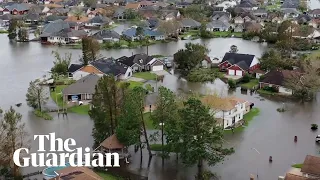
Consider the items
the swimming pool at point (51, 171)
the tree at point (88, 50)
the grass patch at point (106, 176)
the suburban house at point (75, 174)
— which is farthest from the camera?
the tree at point (88, 50)

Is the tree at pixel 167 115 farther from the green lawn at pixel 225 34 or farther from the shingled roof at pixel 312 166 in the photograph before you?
the green lawn at pixel 225 34

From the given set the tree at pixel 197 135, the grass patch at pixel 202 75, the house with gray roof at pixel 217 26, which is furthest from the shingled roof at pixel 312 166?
the house with gray roof at pixel 217 26

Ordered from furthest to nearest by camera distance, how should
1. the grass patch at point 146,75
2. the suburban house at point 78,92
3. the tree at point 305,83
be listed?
the grass patch at point 146,75 → the tree at point 305,83 → the suburban house at point 78,92

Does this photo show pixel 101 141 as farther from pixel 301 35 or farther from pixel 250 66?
pixel 301 35

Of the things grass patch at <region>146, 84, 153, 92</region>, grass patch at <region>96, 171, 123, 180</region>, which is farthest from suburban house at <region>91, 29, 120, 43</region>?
grass patch at <region>96, 171, 123, 180</region>

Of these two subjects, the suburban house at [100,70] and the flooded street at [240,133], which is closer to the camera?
the flooded street at [240,133]

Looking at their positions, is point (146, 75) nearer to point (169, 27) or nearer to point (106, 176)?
point (169, 27)

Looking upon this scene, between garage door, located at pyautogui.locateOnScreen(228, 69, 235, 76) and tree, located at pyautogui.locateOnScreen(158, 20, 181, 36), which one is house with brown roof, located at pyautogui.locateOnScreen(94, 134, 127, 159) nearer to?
garage door, located at pyautogui.locateOnScreen(228, 69, 235, 76)
